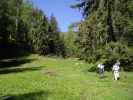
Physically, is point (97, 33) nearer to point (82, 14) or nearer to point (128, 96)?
point (82, 14)

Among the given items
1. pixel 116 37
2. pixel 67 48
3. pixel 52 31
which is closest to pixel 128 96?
pixel 116 37

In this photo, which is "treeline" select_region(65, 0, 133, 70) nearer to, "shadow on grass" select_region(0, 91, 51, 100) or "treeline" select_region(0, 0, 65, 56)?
"shadow on grass" select_region(0, 91, 51, 100)

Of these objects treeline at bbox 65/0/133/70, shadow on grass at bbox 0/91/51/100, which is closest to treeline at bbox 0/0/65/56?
treeline at bbox 65/0/133/70

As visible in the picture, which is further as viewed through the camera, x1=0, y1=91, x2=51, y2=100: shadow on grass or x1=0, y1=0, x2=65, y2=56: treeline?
x1=0, y1=0, x2=65, y2=56: treeline

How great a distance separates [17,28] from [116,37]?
58.7 metres

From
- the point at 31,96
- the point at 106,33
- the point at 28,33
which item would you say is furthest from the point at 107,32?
the point at 28,33

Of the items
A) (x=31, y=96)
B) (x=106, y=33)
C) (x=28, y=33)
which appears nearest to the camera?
(x=31, y=96)

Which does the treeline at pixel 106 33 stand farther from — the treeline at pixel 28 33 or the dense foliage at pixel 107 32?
the treeline at pixel 28 33

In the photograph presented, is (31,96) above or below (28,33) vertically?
below

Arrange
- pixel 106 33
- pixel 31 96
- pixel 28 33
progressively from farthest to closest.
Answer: pixel 28 33 < pixel 106 33 < pixel 31 96

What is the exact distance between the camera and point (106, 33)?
5288 centimetres

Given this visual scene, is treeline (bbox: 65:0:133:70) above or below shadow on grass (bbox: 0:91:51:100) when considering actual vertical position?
above

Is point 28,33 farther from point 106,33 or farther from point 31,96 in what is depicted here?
point 31,96

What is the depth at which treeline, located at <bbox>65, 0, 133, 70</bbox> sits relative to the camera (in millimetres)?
51594
